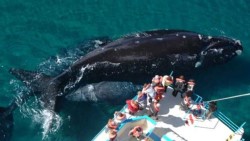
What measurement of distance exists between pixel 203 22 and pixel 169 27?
10.4 feet

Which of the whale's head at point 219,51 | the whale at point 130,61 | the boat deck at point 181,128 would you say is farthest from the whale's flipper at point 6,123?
the whale's head at point 219,51

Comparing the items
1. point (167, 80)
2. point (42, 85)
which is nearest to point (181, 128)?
point (167, 80)

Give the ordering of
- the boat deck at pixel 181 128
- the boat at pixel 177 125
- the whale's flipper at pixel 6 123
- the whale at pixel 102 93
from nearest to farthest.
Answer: the boat at pixel 177 125 < the boat deck at pixel 181 128 < the whale's flipper at pixel 6 123 < the whale at pixel 102 93

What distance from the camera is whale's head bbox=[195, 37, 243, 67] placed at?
2920 centimetres

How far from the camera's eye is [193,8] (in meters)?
34.0

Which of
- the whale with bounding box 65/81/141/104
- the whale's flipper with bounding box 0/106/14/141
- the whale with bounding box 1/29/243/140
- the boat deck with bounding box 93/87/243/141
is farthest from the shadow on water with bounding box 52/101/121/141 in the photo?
the boat deck with bounding box 93/87/243/141

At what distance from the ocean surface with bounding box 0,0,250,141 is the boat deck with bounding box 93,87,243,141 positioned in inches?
159

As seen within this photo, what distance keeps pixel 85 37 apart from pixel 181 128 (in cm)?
1157

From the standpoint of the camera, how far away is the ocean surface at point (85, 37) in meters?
27.1

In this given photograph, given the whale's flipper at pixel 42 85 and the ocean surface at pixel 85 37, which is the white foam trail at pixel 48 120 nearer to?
the ocean surface at pixel 85 37

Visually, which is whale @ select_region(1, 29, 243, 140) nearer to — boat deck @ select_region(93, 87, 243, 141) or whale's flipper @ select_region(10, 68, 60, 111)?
whale's flipper @ select_region(10, 68, 60, 111)

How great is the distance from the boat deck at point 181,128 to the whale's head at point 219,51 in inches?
230

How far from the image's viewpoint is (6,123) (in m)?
25.8

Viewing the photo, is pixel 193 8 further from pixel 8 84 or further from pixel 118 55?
pixel 8 84
